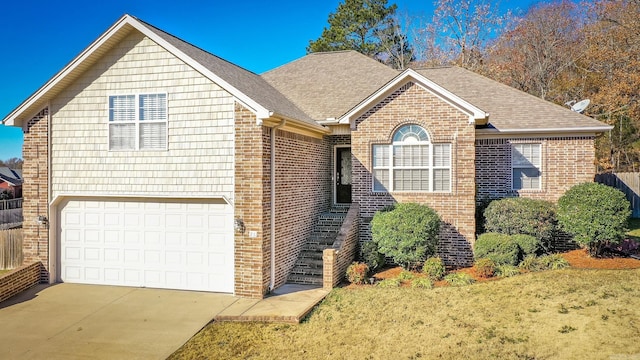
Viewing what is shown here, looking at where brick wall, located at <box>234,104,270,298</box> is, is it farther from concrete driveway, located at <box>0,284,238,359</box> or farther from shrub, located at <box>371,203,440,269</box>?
shrub, located at <box>371,203,440,269</box>

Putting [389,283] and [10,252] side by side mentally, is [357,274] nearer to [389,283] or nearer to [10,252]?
[389,283]

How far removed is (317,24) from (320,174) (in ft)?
86.0

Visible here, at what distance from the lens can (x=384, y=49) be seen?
3497cm

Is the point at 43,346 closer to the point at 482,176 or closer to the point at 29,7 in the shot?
the point at 482,176

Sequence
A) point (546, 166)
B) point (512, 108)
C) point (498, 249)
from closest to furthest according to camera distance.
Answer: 1. point (498, 249)
2. point (546, 166)
3. point (512, 108)

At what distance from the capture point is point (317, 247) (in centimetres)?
1209

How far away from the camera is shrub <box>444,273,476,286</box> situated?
10039 millimetres

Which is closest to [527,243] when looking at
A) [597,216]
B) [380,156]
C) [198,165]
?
[597,216]

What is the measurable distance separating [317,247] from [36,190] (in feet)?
25.0

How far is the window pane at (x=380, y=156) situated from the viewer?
1271 cm

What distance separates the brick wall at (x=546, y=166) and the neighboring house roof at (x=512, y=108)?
0.50m

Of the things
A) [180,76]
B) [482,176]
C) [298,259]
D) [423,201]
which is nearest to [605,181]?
[482,176]

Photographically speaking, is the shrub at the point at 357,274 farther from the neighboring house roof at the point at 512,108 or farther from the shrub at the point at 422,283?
the neighboring house roof at the point at 512,108

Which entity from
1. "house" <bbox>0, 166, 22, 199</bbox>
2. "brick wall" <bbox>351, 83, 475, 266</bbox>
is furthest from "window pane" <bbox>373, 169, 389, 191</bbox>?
"house" <bbox>0, 166, 22, 199</bbox>
